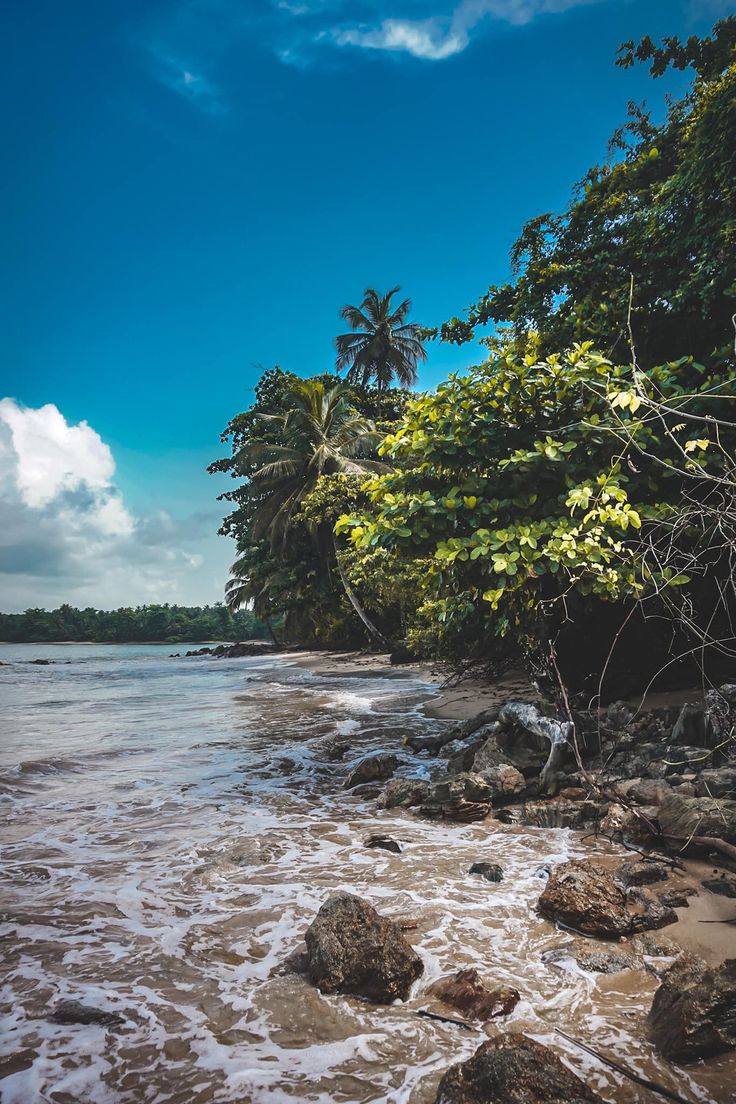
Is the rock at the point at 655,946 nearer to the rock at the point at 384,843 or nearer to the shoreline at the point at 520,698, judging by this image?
the shoreline at the point at 520,698

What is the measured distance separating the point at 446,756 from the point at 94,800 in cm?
428

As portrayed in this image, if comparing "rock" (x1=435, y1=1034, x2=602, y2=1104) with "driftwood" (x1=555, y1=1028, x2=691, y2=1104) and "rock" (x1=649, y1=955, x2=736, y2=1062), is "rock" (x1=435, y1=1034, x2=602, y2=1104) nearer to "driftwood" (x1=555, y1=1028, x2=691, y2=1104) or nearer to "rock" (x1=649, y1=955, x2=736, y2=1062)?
"driftwood" (x1=555, y1=1028, x2=691, y2=1104)

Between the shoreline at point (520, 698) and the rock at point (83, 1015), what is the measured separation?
2.37 metres

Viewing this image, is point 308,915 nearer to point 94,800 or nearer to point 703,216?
point 94,800

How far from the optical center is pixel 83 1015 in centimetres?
252

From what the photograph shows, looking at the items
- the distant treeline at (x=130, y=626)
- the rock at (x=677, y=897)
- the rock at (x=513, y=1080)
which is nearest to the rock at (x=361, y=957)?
the rock at (x=513, y=1080)

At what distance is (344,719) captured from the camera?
10781 millimetres

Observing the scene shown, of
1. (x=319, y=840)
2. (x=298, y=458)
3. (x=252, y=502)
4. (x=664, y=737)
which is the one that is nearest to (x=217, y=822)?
(x=319, y=840)

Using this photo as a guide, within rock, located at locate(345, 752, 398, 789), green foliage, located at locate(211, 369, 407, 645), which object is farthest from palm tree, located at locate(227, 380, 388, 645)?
rock, located at locate(345, 752, 398, 789)

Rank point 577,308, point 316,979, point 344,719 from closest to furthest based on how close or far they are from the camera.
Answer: point 316,979 < point 577,308 < point 344,719

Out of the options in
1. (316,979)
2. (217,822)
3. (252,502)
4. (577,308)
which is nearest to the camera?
(316,979)

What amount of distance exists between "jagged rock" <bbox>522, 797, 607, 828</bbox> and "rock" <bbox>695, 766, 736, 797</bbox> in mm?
761

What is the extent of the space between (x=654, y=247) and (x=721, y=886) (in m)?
7.71

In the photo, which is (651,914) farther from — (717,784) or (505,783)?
(505,783)
